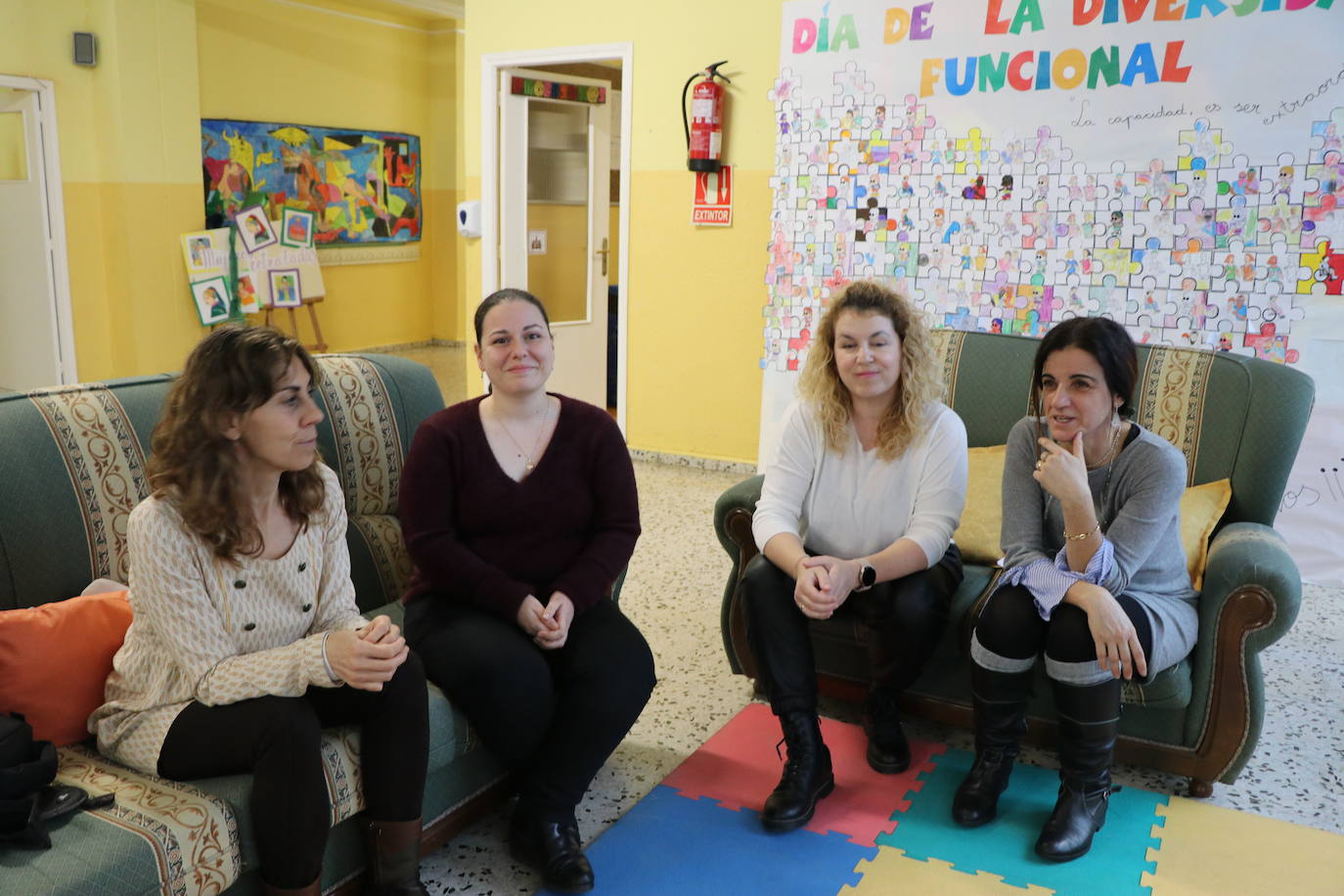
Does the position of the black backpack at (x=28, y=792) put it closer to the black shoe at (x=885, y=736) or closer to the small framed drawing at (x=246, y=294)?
the black shoe at (x=885, y=736)

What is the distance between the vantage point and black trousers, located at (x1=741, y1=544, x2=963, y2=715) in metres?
2.29

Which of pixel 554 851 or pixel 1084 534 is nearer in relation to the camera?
pixel 554 851

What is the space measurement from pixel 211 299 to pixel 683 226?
3387 mm

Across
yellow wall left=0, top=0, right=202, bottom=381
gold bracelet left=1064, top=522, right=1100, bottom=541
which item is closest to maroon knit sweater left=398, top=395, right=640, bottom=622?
gold bracelet left=1064, top=522, right=1100, bottom=541

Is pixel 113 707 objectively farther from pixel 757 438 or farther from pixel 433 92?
pixel 433 92

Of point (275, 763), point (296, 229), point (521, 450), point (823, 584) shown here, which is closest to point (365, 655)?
point (275, 763)

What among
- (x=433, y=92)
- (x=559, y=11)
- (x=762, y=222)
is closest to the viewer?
(x=762, y=222)

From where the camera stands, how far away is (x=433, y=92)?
8.66 meters

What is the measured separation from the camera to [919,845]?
215cm

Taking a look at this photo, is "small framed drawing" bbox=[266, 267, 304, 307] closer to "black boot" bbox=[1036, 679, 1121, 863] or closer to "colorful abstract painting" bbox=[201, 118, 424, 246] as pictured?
"colorful abstract painting" bbox=[201, 118, 424, 246]

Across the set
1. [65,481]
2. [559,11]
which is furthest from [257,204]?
[65,481]

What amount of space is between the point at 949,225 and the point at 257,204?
501 centimetres

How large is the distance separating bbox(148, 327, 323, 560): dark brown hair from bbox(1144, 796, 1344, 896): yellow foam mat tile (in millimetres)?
1792

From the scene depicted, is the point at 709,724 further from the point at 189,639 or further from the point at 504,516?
the point at 189,639
